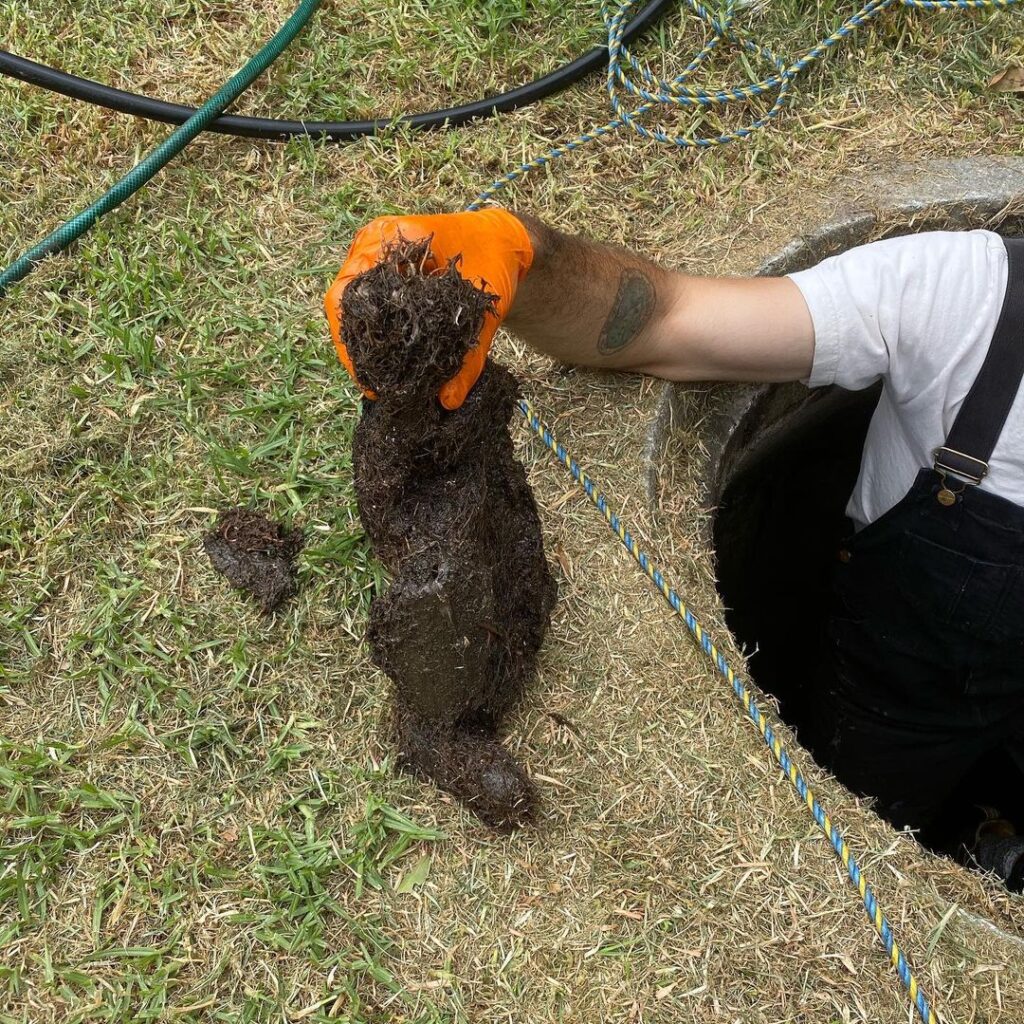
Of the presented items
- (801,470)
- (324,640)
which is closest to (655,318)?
(324,640)

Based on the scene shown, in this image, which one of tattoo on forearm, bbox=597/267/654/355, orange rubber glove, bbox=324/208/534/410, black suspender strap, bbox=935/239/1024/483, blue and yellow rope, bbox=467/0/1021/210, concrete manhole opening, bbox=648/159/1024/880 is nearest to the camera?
orange rubber glove, bbox=324/208/534/410

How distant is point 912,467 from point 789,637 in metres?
1.73

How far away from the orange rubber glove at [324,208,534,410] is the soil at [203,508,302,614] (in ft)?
1.74

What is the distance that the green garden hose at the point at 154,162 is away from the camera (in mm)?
2416

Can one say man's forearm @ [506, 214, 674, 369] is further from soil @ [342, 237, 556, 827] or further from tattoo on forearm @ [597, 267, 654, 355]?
soil @ [342, 237, 556, 827]

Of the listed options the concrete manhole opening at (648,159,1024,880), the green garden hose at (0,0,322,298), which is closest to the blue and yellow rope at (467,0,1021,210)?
the concrete manhole opening at (648,159,1024,880)

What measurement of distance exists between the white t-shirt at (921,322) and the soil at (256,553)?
4.18 ft

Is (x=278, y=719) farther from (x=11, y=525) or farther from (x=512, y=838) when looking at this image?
(x=11, y=525)

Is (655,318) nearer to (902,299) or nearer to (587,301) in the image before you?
(587,301)

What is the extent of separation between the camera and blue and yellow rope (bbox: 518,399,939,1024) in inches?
68.5

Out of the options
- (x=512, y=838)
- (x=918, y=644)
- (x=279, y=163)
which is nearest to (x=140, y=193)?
(x=279, y=163)

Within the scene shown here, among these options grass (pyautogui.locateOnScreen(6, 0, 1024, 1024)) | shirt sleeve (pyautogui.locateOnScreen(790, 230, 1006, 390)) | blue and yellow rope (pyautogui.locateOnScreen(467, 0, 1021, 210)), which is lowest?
grass (pyautogui.locateOnScreen(6, 0, 1024, 1024))

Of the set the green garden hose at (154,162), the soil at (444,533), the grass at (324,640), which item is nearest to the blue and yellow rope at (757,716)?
the grass at (324,640)

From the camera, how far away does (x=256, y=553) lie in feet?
6.71
